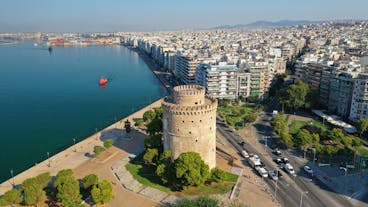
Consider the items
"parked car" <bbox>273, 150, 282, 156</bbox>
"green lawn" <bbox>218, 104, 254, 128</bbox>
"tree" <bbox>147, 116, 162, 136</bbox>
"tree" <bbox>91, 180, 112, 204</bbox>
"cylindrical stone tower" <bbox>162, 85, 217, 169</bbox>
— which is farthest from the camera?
"green lawn" <bbox>218, 104, 254, 128</bbox>

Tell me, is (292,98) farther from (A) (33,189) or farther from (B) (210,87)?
(A) (33,189)

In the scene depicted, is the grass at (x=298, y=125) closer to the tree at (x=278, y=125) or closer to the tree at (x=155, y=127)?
the tree at (x=278, y=125)

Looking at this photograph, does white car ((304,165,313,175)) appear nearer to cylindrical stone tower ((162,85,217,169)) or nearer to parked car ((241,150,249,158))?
parked car ((241,150,249,158))

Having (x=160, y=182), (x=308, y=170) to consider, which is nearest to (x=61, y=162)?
(x=160, y=182)

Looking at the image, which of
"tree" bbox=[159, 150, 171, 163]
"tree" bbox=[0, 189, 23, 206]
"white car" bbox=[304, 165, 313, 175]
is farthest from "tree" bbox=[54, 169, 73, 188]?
"white car" bbox=[304, 165, 313, 175]

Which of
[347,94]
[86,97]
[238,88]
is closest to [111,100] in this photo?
[86,97]

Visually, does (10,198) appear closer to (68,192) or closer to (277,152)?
(68,192)

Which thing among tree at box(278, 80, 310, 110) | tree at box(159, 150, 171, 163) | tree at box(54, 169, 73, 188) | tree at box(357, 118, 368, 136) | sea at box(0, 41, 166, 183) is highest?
tree at box(278, 80, 310, 110)
